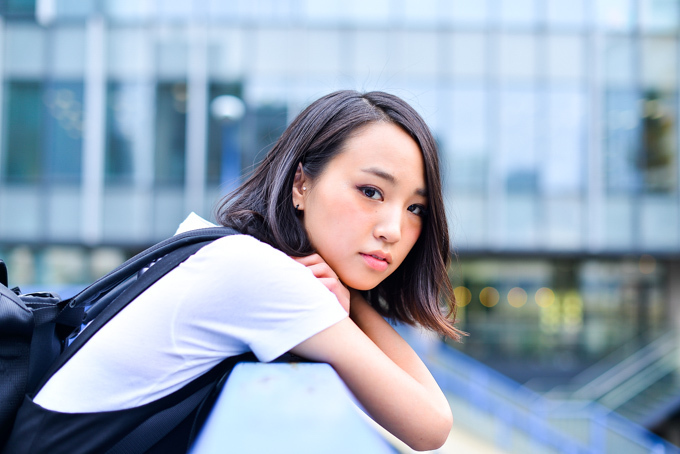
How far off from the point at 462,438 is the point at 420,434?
9960 millimetres

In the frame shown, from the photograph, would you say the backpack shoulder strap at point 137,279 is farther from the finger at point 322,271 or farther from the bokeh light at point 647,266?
the bokeh light at point 647,266

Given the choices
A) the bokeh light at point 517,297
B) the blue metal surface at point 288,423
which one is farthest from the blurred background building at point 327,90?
the blue metal surface at point 288,423

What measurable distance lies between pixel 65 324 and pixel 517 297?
18.5 metres

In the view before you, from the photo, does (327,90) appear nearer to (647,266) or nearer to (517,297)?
(517,297)

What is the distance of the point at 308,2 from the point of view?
53.0 ft

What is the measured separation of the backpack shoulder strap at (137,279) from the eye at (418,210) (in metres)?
0.62

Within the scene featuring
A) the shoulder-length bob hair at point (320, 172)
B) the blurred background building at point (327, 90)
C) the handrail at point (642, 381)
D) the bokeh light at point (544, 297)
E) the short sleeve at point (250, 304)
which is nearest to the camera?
the short sleeve at point (250, 304)

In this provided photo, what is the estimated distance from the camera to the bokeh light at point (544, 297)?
18.4m

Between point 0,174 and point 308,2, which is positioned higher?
point 308,2

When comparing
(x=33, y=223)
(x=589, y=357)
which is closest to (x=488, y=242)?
(x=589, y=357)

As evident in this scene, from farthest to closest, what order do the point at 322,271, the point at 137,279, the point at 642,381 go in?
1. the point at 642,381
2. the point at 322,271
3. the point at 137,279

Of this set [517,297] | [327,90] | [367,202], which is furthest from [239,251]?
[517,297]

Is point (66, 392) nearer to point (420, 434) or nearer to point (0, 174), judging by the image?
point (420, 434)

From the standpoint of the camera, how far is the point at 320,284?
124 centimetres
